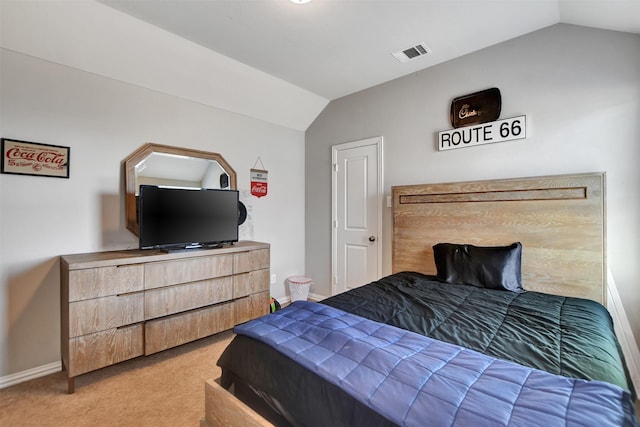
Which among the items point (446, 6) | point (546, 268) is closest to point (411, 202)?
point (546, 268)

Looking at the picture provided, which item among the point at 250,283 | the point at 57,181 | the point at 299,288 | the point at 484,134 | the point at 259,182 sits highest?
the point at 484,134

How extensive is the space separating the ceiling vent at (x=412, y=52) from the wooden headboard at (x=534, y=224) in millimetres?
1242

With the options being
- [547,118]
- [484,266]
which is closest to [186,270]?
[484,266]

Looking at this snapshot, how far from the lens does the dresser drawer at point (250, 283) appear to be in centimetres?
289

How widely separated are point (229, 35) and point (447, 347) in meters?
2.74

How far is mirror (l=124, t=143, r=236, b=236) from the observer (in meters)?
2.64

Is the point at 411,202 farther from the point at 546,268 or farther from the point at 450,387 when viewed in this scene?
the point at 450,387

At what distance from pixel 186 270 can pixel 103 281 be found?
593 mm

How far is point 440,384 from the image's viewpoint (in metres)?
0.90

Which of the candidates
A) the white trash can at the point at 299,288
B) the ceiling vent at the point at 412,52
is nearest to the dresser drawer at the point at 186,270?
the white trash can at the point at 299,288

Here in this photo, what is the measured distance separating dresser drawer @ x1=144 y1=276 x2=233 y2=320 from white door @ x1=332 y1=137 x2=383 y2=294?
148 cm

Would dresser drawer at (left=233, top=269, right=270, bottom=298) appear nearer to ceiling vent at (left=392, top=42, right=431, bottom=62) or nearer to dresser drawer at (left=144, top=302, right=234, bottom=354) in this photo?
dresser drawer at (left=144, top=302, right=234, bottom=354)

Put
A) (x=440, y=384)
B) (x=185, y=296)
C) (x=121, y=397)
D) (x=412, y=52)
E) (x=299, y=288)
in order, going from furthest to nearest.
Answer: (x=299, y=288)
(x=412, y=52)
(x=185, y=296)
(x=121, y=397)
(x=440, y=384)

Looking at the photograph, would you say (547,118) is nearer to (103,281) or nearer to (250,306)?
(250,306)
